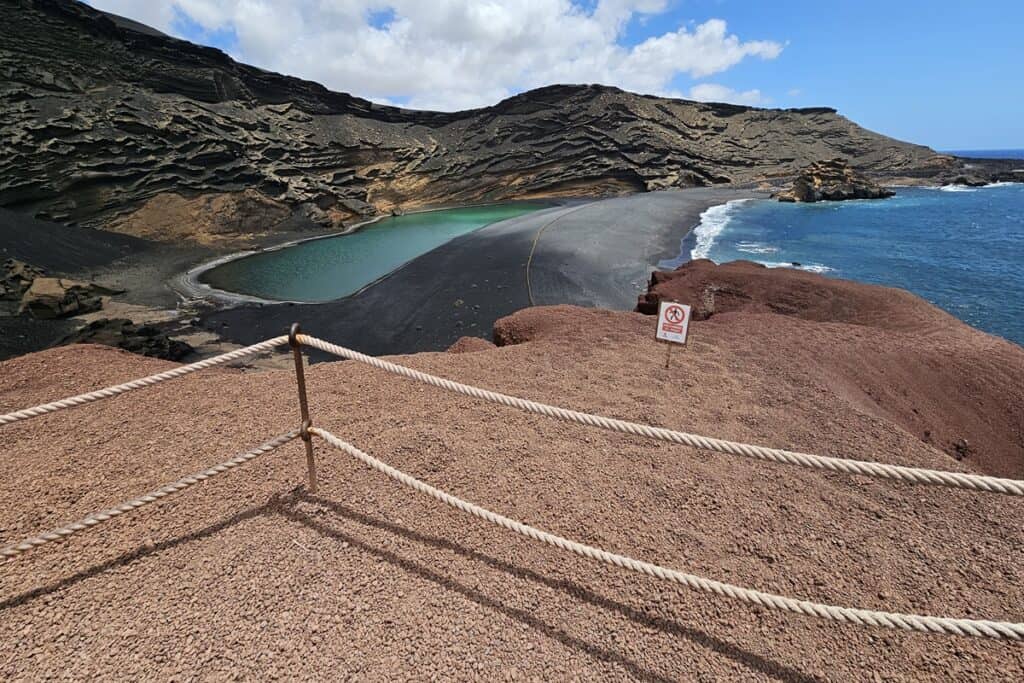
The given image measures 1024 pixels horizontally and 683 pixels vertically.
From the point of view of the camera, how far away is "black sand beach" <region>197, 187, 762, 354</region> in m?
14.7

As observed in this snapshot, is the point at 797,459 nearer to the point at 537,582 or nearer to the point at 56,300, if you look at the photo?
the point at 537,582

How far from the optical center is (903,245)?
27.6 meters

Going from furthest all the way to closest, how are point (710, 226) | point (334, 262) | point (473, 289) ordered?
point (710, 226) < point (334, 262) < point (473, 289)

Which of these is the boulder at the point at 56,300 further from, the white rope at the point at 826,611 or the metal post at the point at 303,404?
the white rope at the point at 826,611

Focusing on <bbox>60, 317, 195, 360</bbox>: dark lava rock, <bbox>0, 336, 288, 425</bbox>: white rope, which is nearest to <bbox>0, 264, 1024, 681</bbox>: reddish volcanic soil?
<bbox>0, 336, 288, 425</bbox>: white rope

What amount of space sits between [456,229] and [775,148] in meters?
54.1

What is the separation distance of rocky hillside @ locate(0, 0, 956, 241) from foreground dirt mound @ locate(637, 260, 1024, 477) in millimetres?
34634

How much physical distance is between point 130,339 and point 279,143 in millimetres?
32840

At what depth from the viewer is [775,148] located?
214ft

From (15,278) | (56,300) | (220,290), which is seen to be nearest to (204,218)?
(220,290)

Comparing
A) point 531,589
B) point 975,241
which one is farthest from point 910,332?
point 975,241

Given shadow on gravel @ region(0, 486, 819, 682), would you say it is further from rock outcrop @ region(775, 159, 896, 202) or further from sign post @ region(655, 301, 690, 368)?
rock outcrop @ region(775, 159, 896, 202)

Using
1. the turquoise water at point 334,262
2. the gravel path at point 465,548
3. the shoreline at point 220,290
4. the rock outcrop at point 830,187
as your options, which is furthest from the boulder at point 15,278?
the rock outcrop at point 830,187

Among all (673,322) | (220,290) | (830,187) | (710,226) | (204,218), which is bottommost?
(220,290)
